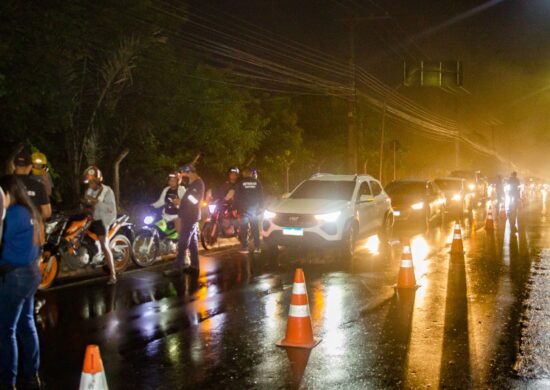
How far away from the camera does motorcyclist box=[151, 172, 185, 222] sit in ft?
44.1

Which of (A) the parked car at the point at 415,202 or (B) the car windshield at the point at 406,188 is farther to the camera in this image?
(B) the car windshield at the point at 406,188

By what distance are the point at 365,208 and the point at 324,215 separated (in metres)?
1.75

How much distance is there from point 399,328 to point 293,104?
24591 mm

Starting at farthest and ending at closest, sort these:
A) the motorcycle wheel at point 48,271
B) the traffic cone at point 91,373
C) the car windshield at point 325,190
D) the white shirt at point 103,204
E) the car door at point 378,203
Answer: the car door at point 378,203 → the car windshield at point 325,190 → the white shirt at point 103,204 → the motorcycle wheel at point 48,271 → the traffic cone at point 91,373

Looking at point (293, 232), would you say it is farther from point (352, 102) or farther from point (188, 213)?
point (352, 102)

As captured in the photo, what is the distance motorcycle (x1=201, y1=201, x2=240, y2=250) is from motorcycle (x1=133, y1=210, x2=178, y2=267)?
1956 mm

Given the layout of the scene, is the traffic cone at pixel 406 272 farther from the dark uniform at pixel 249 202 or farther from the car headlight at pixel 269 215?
the dark uniform at pixel 249 202

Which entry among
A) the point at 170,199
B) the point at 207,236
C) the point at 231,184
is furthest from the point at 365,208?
the point at 170,199

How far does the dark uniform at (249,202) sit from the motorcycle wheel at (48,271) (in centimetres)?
531

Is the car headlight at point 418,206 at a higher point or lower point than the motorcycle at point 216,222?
higher

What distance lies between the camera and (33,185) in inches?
287

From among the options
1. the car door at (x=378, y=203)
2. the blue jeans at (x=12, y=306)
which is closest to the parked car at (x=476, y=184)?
the car door at (x=378, y=203)

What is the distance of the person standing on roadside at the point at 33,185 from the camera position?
6559 millimetres

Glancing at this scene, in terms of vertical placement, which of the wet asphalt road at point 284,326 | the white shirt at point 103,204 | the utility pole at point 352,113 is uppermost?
the utility pole at point 352,113
